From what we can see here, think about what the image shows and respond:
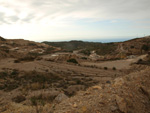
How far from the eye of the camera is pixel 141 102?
4551 millimetres

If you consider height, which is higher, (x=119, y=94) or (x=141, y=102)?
Answer: (x=119, y=94)

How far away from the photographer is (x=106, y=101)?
415cm

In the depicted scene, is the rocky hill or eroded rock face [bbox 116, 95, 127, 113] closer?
eroded rock face [bbox 116, 95, 127, 113]

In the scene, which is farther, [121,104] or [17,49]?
[17,49]

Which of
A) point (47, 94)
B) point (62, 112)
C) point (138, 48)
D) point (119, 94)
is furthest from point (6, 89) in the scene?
point (138, 48)

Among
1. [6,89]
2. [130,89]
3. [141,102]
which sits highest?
[130,89]

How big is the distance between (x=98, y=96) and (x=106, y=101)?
404 millimetres

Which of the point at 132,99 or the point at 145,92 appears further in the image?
the point at 145,92

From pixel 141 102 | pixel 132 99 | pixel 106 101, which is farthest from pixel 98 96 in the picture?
pixel 141 102

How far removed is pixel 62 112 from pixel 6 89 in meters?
7.23

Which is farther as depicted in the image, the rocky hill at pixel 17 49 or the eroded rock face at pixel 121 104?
the rocky hill at pixel 17 49

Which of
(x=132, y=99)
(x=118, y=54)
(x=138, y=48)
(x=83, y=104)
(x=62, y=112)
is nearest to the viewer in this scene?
(x=62, y=112)

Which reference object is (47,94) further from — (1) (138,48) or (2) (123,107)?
(1) (138,48)

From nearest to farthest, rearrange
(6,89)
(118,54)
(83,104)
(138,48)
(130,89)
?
(83,104) → (130,89) → (6,89) → (118,54) → (138,48)
